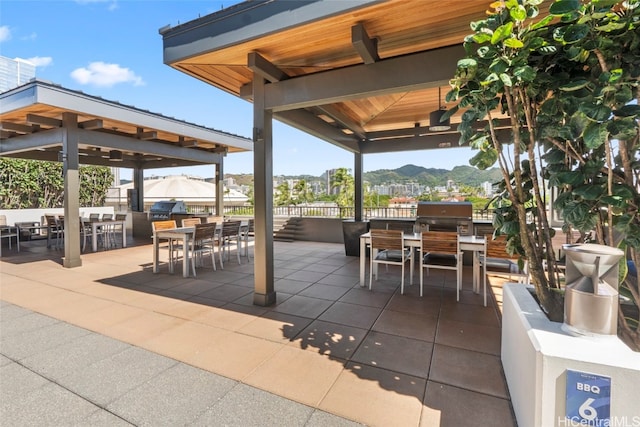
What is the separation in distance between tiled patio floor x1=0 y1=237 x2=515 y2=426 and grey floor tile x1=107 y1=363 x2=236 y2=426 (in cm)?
5

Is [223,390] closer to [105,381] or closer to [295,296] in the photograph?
[105,381]

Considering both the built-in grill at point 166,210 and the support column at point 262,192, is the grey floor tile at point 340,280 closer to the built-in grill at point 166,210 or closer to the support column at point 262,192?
the support column at point 262,192

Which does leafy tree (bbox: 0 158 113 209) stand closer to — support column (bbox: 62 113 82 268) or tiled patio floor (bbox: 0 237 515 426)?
support column (bbox: 62 113 82 268)

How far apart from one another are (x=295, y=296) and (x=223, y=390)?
1.97m

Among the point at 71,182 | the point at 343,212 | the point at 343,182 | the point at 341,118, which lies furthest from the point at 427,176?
the point at 71,182

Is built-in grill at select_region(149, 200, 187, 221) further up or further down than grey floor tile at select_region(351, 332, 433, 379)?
further up

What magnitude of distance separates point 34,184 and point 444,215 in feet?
45.3

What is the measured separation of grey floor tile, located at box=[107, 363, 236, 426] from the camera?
5.63 feet

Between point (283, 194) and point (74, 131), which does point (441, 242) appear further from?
point (283, 194)

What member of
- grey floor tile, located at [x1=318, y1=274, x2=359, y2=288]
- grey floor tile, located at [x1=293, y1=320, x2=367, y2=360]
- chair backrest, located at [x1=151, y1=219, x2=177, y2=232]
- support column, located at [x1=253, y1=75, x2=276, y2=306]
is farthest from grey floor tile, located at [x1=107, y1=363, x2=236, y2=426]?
chair backrest, located at [x1=151, y1=219, x2=177, y2=232]

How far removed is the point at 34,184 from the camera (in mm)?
10719

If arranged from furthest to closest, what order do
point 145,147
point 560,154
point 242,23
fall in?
1. point 145,147
2. point 242,23
3. point 560,154

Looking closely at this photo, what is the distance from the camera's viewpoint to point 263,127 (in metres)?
3.54
